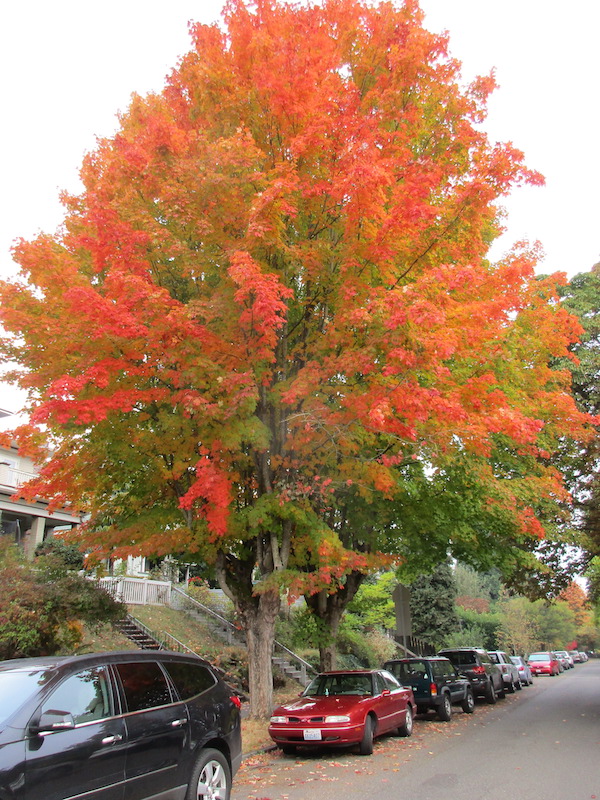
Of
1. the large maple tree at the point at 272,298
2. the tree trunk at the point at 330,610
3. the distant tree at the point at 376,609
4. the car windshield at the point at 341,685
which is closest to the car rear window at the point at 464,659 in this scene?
the tree trunk at the point at 330,610

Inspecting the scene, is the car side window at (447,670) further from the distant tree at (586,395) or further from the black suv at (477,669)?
the distant tree at (586,395)

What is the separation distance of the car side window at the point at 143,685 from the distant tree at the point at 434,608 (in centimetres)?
2911

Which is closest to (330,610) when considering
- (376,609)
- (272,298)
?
(272,298)

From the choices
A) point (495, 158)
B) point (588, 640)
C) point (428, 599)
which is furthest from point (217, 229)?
point (588, 640)

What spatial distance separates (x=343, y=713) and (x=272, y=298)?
21.6ft

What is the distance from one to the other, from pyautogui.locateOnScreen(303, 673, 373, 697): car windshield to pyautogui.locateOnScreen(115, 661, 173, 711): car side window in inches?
227

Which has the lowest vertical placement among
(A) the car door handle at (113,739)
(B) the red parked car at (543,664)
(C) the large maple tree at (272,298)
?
(B) the red parked car at (543,664)

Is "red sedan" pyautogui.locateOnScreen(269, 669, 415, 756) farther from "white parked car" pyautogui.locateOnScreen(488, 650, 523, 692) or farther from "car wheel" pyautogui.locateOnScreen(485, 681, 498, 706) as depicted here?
"white parked car" pyautogui.locateOnScreen(488, 650, 523, 692)

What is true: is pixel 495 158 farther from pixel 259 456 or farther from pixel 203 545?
pixel 203 545

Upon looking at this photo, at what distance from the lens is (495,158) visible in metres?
9.20

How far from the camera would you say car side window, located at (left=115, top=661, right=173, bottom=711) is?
4.73 meters

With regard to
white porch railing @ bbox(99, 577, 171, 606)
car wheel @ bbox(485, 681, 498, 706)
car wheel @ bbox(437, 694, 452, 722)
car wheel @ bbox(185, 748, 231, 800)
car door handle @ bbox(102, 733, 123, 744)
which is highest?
white porch railing @ bbox(99, 577, 171, 606)

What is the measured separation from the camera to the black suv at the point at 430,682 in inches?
522

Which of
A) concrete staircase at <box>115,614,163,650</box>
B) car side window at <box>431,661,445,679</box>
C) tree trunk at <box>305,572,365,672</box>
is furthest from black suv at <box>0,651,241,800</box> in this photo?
concrete staircase at <box>115,614,163,650</box>
